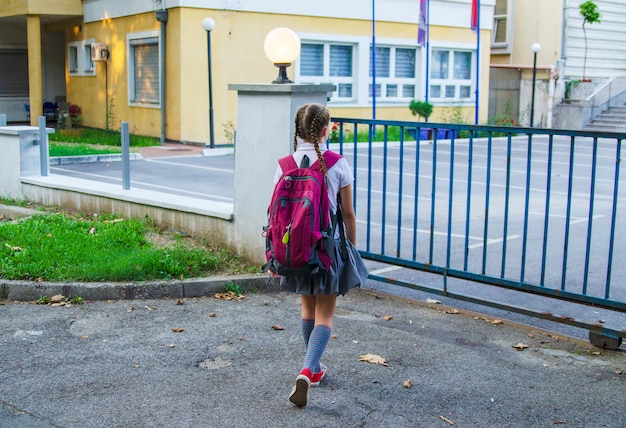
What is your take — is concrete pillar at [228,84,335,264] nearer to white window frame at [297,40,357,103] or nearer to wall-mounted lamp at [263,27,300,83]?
wall-mounted lamp at [263,27,300,83]

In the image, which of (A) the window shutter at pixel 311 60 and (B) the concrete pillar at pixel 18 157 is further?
(A) the window shutter at pixel 311 60

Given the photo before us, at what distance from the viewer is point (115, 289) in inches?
262

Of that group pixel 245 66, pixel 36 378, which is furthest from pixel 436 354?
pixel 245 66

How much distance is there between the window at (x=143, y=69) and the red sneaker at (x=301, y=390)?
18.1 metres

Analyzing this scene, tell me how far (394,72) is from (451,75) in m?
2.66

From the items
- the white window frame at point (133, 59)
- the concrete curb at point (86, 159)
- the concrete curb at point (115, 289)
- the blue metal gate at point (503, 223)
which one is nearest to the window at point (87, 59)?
the white window frame at point (133, 59)

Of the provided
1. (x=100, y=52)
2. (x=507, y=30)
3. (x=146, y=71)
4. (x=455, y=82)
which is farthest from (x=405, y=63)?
(x=100, y=52)

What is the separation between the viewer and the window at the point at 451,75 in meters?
26.1

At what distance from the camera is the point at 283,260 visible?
14.4 ft

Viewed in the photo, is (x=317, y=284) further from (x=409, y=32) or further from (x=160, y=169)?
(x=409, y=32)

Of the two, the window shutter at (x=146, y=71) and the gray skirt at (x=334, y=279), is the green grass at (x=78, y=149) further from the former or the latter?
the gray skirt at (x=334, y=279)

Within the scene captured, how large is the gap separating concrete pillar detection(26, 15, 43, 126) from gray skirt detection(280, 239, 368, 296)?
68.0 feet

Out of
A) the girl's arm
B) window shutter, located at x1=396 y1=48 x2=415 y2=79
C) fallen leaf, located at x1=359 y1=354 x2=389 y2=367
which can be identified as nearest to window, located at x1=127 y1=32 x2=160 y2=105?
window shutter, located at x1=396 y1=48 x2=415 y2=79

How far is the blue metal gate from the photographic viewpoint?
580cm
